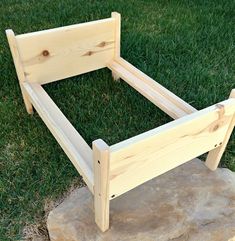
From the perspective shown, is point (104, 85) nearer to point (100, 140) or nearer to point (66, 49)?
point (66, 49)

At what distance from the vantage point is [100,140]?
956 millimetres

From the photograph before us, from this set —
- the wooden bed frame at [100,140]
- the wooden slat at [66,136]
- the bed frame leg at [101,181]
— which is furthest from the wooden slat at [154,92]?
the bed frame leg at [101,181]

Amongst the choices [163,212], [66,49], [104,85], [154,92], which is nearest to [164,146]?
Result: [163,212]

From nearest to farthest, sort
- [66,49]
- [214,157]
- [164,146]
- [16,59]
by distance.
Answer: [164,146] → [214,157] → [16,59] → [66,49]

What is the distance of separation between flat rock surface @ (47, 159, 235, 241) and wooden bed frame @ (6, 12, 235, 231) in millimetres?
71

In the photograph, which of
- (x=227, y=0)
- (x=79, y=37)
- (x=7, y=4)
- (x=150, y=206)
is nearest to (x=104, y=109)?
(x=79, y=37)

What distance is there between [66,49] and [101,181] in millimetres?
945

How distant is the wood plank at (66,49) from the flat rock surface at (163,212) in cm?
67

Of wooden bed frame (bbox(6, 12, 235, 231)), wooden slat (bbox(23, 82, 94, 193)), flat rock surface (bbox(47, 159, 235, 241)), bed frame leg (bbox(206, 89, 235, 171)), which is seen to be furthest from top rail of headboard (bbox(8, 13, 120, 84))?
bed frame leg (bbox(206, 89, 235, 171))

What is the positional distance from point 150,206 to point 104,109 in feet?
2.23

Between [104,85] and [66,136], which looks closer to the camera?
[66,136]

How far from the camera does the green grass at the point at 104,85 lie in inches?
59.2

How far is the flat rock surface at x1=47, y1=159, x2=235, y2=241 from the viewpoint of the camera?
4.21 feet

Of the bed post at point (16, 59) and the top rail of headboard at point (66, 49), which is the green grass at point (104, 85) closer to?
the bed post at point (16, 59)
